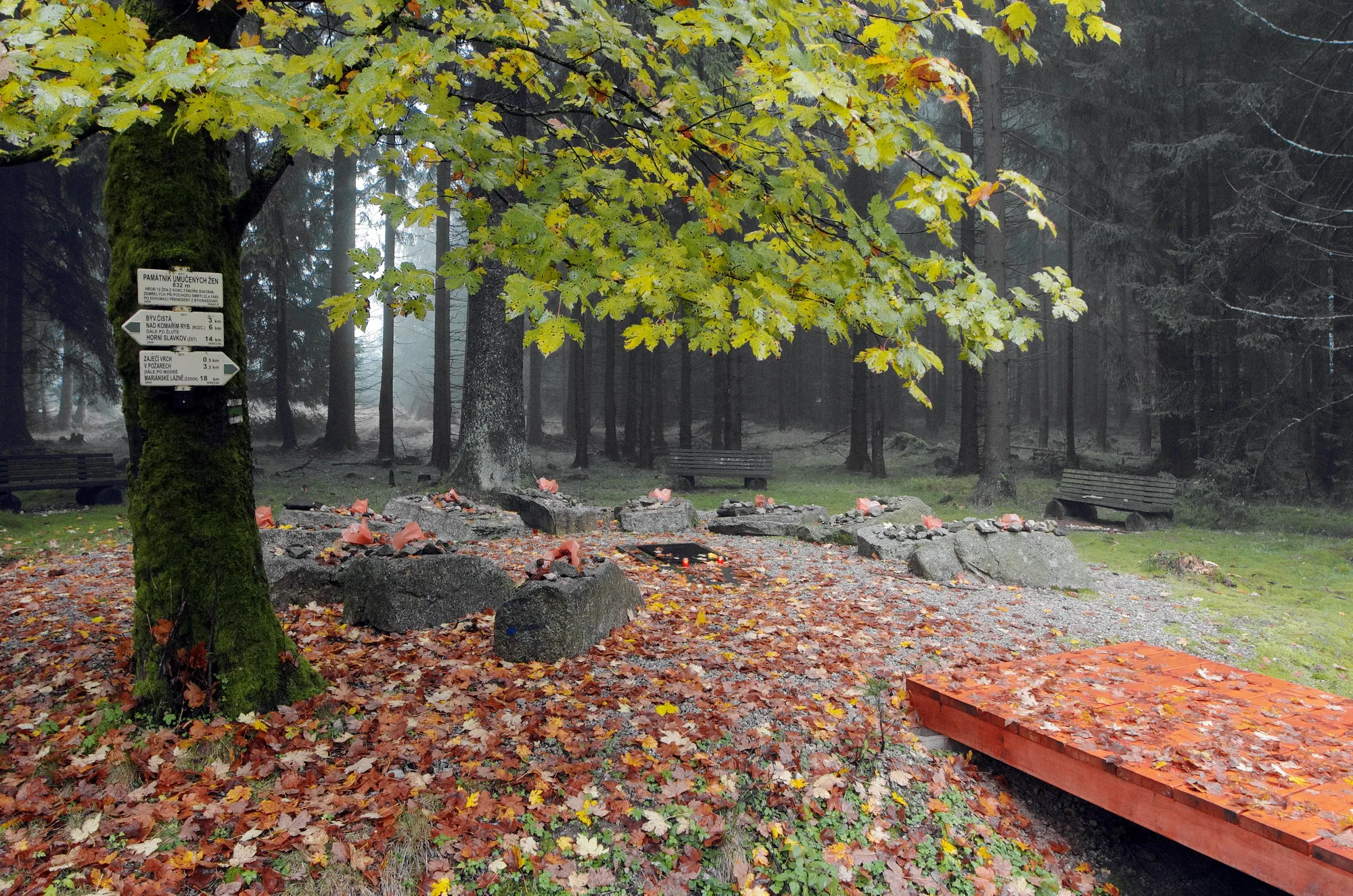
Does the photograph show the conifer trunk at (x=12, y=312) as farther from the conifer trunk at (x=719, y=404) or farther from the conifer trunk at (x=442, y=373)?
the conifer trunk at (x=719, y=404)

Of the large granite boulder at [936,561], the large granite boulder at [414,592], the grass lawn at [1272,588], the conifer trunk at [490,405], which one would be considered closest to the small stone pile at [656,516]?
the conifer trunk at [490,405]

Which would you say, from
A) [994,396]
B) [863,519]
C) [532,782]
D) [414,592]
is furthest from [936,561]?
[994,396]

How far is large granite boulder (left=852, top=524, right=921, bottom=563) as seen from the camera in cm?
846

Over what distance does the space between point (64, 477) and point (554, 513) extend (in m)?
7.78

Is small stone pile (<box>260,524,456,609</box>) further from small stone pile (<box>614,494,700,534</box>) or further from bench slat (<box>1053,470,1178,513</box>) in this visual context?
bench slat (<box>1053,470,1178,513</box>)

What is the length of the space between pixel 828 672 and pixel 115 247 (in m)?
4.71

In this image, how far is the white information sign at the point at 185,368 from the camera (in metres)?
3.55

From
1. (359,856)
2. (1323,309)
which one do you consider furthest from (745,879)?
(1323,309)

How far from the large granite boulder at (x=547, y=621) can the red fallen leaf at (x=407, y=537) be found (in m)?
1.37

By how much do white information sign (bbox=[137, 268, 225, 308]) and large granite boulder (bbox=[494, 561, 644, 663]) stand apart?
240 cm

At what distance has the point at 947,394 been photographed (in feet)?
113

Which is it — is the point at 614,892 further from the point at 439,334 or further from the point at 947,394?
the point at 947,394

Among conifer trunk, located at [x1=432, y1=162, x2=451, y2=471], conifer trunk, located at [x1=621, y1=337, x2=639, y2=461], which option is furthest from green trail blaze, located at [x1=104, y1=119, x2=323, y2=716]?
conifer trunk, located at [x1=621, y1=337, x2=639, y2=461]

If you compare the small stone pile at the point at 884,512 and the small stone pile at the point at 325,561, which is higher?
the small stone pile at the point at 325,561
